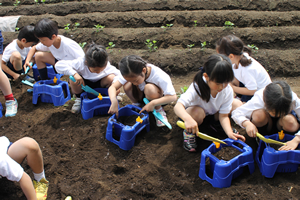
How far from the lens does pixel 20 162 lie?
67.9 inches

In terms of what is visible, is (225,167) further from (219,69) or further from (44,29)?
(44,29)

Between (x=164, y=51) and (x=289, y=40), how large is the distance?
256 centimetres

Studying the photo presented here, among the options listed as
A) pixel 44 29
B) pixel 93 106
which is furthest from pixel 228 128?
pixel 44 29

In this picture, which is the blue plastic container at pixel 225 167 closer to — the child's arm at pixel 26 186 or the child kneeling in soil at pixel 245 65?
the child kneeling in soil at pixel 245 65

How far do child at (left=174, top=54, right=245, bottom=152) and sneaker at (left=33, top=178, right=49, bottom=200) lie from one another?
1.28 meters

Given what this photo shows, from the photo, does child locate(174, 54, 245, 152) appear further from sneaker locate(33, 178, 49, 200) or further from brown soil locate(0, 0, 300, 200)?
sneaker locate(33, 178, 49, 200)

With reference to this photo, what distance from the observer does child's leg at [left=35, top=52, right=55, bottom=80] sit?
3.37m

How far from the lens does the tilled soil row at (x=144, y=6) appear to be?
588cm

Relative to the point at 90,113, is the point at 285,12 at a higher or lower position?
higher

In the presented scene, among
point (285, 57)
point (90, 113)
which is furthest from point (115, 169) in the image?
→ point (285, 57)

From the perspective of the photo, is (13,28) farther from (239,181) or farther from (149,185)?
(239,181)

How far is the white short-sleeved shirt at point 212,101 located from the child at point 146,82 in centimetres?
30

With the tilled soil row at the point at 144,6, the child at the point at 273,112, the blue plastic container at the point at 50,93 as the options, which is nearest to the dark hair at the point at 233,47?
the child at the point at 273,112

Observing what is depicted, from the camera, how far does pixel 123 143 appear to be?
2.33m
